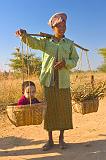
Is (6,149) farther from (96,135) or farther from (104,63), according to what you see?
(104,63)

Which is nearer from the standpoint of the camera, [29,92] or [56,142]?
[29,92]

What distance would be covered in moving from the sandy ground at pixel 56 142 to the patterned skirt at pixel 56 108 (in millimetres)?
402

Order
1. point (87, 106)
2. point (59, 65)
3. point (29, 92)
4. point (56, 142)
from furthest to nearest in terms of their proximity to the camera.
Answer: point (56, 142), point (87, 106), point (59, 65), point (29, 92)

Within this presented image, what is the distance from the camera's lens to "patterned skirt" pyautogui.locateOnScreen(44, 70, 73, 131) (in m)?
7.12

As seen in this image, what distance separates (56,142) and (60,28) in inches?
80.1

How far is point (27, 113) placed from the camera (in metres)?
6.27

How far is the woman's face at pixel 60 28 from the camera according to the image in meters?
6.95

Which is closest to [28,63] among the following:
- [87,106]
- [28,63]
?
[28,63]

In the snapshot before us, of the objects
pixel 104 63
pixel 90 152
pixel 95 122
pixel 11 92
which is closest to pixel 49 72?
pixel 90 152

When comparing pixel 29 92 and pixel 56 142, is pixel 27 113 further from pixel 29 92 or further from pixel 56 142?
pixel 56 142

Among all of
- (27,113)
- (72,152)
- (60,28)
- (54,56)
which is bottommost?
(72,152)

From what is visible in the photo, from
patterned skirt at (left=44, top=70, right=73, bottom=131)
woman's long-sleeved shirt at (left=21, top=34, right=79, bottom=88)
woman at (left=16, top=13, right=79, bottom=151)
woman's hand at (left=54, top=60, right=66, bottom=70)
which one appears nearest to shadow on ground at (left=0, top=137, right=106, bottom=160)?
woman at (left=16, top=13, right=79, bottom=151)

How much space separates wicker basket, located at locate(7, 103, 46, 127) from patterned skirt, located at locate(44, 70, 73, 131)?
0.71m

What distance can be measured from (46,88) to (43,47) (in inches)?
25.7
